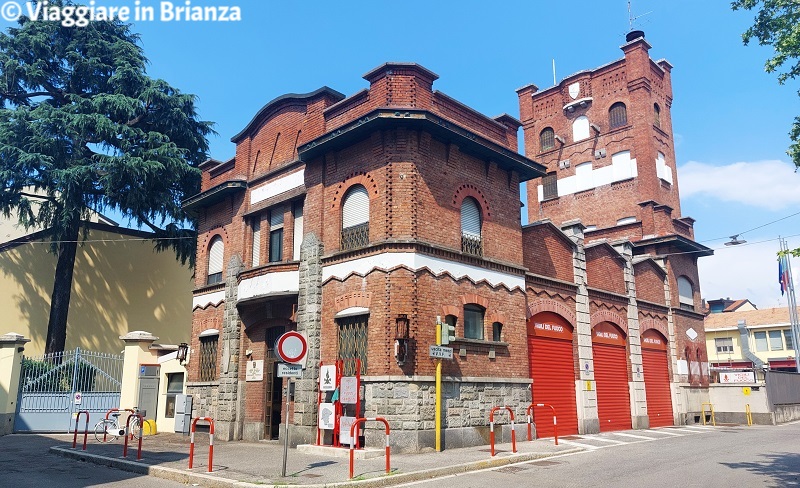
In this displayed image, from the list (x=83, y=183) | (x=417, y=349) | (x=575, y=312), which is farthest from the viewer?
(x=83, y=183)

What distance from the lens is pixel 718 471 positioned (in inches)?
452

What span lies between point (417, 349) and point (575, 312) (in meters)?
8.39

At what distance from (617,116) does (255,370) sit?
2385cm

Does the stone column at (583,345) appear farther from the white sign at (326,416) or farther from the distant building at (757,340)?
the distant building at (757,340)

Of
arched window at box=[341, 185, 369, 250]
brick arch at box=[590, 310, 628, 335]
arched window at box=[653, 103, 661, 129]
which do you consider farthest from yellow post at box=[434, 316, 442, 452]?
arched window at box=[653, 103, 661, 129]

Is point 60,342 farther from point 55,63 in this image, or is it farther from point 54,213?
point 55,63

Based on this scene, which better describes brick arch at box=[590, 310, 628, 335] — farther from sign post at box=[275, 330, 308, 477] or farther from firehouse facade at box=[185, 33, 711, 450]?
sign post at box=[275, 330, 308, 477]

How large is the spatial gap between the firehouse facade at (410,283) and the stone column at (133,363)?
194 cm

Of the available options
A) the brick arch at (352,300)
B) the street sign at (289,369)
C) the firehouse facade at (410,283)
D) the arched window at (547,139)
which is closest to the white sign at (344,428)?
the firehouse facade at (410,283)

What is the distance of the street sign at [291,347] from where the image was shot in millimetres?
10367

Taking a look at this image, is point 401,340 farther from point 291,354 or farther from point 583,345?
point 583,345

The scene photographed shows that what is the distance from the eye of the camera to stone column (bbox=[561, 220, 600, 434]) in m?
20.2

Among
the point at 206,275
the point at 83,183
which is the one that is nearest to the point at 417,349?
the point at 206,275

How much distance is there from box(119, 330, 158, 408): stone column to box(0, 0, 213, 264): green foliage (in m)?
7.77
